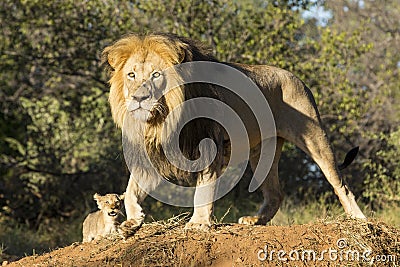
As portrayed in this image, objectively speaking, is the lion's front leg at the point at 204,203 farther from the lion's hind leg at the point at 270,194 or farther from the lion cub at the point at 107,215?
the lion's hind leg at the point at 270,194

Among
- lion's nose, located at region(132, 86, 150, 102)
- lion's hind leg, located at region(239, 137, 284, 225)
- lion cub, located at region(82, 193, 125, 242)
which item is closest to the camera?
lion's nose, located at region(132, 86, 150, 102)

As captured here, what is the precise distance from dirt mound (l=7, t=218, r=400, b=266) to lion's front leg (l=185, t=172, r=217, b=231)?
0.08m

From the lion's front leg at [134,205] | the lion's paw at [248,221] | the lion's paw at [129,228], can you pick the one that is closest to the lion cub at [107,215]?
the lion's front leg at [134,205]

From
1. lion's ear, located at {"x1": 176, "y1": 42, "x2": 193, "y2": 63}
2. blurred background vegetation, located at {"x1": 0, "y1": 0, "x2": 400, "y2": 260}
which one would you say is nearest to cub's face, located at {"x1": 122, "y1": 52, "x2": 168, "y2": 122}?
lion's ear, located at {"x1": 176, "y1": 42, "x2": 193, "y2": 63}

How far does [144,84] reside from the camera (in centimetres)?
467

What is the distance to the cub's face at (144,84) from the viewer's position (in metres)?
4.63

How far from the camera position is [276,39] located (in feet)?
30.9

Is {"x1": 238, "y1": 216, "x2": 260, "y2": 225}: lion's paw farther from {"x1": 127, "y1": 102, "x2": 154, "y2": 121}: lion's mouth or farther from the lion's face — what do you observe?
{"x1": 127, "y1": 102, "x2": 154, "y2": 121}: lion's mouth

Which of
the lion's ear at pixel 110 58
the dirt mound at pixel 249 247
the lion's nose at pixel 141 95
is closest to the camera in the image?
the dirt mound at pixel 249 247

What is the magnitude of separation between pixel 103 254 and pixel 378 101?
6.10 m

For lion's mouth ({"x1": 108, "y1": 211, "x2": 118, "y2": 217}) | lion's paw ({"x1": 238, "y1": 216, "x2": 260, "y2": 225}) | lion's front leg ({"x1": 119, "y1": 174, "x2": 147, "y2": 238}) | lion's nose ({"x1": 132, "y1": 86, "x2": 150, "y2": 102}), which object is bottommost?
lion's paw ({"x1": 238, "y1": 216, "x2": 260, "y2": 225})

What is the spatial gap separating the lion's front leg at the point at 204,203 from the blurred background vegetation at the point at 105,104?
3.69 meters

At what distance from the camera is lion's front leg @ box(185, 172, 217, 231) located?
4754mm

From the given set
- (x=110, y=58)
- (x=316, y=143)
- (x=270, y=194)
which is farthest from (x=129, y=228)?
(x=316, y=143)
